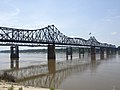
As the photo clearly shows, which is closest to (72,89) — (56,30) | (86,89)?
(86,89)

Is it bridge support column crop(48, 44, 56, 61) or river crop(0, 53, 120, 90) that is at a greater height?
bridge support column crop(48, 44, 56, 61)

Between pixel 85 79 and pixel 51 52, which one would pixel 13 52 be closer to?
pixel 51 52

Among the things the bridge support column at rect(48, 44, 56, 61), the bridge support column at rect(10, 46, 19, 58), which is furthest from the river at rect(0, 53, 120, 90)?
the bridge support column at rect(10, 46, 19, 58)

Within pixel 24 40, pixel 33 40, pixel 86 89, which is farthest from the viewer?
pixel 33 40

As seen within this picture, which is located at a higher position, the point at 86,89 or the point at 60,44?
the point at 60,44

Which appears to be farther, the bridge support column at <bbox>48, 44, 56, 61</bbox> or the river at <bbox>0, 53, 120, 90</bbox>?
the bridge support column at <bbox>48, 44, 56, 61</bbox>

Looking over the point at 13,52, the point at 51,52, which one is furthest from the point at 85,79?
the point at 13,52

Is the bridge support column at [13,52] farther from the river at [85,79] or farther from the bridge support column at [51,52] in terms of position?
the river at [85,79]

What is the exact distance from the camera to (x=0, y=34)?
2544 inches

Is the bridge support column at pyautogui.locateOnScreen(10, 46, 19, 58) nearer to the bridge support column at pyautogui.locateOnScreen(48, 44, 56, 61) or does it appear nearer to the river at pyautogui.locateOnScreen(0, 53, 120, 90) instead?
the bridge support column at pyautogui.locateOnScreen(48, 44, 56, 61)

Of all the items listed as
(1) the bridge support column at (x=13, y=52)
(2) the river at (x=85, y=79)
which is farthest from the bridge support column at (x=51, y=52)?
(2) the river at (x=85, y=79)

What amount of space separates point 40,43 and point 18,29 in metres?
11.5

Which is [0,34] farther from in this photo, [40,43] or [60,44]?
[60,44]

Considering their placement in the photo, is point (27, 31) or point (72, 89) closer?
point (72, 89)
